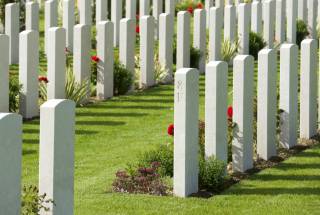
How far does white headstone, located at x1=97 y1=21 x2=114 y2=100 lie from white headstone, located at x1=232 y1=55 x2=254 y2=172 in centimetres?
429

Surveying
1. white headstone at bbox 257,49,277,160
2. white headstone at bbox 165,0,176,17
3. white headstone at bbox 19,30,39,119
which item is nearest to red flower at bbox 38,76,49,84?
white headstone at bbox 19,30,39,119

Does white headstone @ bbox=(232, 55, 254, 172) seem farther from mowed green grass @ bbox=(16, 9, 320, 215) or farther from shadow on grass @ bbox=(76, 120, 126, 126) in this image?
shadow on grass @ bbox=(76, 120, 126, 126)

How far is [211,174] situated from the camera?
31.0ft

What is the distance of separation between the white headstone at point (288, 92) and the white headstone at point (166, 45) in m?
4.58

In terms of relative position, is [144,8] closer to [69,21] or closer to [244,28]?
[69,21]

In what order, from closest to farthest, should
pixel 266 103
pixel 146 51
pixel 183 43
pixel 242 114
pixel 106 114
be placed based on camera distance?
pixel 242 114 → pixel 266 103 → pixel 106 114 → pixel 146 51 → pixel 183 43

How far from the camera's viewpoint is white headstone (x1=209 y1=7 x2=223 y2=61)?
16500 mm

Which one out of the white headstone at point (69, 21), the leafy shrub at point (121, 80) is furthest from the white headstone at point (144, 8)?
the leafy shrub at point (121, 80)

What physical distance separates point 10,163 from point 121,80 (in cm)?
789

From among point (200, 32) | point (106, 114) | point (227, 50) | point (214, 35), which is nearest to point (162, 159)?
point (106, 114)

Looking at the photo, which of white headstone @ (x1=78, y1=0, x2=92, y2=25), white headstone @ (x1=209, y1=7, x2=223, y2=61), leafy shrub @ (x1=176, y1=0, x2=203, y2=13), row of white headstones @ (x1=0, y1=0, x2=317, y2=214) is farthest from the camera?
leafy shrub @ (x1=176, y1=0, x2=203, y2=13)

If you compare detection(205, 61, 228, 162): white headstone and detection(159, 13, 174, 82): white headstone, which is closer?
detection(205, 61, 228, 162): white headstone

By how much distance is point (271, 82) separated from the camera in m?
10.6

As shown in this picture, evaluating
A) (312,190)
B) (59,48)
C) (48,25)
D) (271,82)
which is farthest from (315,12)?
(312,190)
